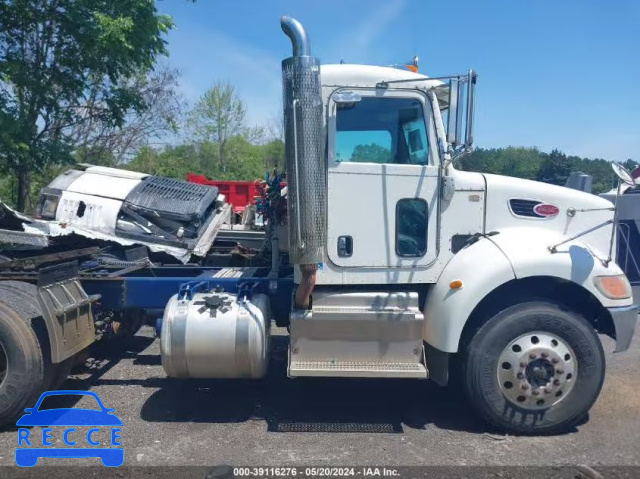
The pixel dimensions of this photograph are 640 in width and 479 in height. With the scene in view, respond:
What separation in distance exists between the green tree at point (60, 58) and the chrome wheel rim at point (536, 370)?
7.20 metres

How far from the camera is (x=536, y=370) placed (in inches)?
170

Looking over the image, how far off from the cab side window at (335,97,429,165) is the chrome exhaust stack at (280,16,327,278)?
37 cm

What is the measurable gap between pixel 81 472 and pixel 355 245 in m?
2.56

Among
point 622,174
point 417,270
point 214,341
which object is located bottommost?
point 214,341

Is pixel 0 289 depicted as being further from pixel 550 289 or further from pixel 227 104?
pixel 227 104

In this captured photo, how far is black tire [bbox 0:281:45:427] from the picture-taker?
433 cm

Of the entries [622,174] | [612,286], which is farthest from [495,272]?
[622,174]

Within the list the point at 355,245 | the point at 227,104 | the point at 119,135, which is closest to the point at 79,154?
the point at 119,135

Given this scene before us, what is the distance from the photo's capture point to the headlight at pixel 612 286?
4363 millimetres

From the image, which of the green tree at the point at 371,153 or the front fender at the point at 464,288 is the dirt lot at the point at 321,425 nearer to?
the front fender at the point at 464,288

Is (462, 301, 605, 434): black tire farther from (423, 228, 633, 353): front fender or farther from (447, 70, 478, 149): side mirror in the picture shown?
(447, 70, 478, 149): side mirror

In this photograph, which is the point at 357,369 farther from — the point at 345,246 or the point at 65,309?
the point at 65,309

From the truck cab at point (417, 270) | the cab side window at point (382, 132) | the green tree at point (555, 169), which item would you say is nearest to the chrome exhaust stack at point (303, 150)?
the truck cab at point (417, 270)

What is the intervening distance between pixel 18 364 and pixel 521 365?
3957mm
